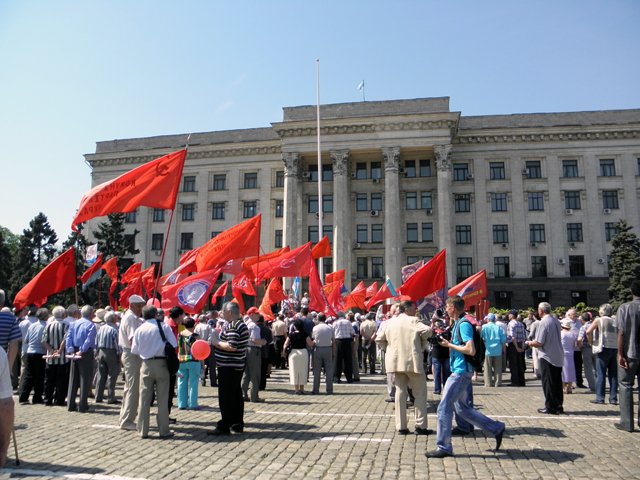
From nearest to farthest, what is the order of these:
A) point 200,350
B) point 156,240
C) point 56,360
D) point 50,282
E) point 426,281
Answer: point 200,350 < point 56,360 < point 50,282 < point 426,281 < point 156,240

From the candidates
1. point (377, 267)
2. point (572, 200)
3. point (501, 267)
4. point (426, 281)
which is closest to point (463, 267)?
point (501, 267)

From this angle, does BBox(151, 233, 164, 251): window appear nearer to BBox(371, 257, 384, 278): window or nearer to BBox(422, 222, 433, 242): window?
BBox(371, 257, 384, 278): window

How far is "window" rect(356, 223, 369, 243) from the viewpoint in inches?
1960

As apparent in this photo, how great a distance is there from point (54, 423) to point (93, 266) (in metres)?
14.4

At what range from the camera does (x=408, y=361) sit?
8.02m

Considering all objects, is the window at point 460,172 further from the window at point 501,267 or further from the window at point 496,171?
the window at point 501,267

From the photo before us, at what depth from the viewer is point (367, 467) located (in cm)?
651

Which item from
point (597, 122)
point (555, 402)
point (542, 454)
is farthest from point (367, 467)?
point (597, 122)

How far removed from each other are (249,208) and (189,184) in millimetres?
7625

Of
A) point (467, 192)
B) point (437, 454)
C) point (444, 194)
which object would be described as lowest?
point (437, 454)

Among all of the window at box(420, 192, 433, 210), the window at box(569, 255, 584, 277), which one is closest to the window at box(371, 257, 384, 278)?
the window at box(420, 192, 433, 210)

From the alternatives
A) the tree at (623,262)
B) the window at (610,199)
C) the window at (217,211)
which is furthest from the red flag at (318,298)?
the window at (610,199)

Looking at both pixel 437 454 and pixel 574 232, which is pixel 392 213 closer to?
pixel 574 232

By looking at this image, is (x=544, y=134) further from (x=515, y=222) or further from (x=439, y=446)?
(x=439, y=446)
